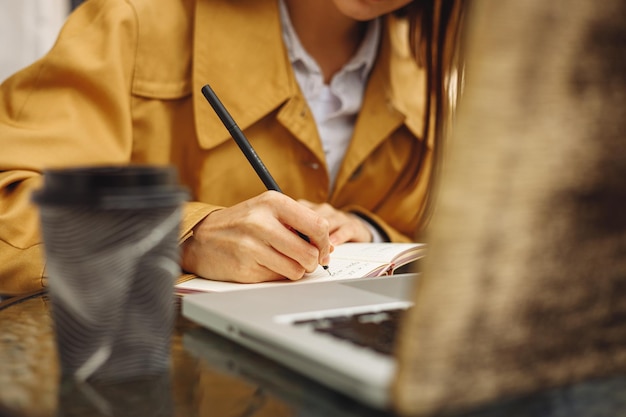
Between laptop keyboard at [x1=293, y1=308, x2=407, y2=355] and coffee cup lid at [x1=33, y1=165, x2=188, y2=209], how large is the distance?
0.11 m

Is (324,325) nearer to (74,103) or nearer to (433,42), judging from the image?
(74,103)

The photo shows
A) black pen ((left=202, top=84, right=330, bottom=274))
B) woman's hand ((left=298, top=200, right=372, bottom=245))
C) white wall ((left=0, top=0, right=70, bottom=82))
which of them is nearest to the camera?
black pen ((left=202, top=84, right=330, bottom=274))

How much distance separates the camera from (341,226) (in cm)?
101

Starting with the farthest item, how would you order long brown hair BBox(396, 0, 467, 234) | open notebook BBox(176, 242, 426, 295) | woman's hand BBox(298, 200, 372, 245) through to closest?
long brown hair BBox(396, 0, 467, 234)
woman's hand BBox(298, 200, 372, 245)
open notebook BBox(176, 242, 426, 295)

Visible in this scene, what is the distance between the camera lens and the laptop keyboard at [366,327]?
0.37 meters

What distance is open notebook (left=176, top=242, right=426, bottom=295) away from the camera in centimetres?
67

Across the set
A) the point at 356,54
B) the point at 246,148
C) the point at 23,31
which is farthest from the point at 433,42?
the point at 23,31

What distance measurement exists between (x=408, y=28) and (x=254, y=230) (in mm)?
727

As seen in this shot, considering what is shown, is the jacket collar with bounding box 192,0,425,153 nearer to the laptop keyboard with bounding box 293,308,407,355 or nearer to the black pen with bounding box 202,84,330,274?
the black pen with bounding box 202,84,330,274

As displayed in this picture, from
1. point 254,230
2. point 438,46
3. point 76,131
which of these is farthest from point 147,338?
point 438,46

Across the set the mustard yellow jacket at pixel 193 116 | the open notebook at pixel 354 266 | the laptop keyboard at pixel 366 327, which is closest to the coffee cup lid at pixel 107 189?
the laptop keyboard at pixel 366 327

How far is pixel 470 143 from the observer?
275 millimetres

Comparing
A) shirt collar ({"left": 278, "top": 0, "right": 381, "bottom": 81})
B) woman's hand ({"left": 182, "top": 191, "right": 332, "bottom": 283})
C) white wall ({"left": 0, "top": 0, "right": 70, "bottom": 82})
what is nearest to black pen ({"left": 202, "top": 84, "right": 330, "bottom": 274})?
woman's hand ({"left": 182, "top": 191, "right": 332, "bottom": 283})

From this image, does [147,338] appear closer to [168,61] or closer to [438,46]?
[168,61]
